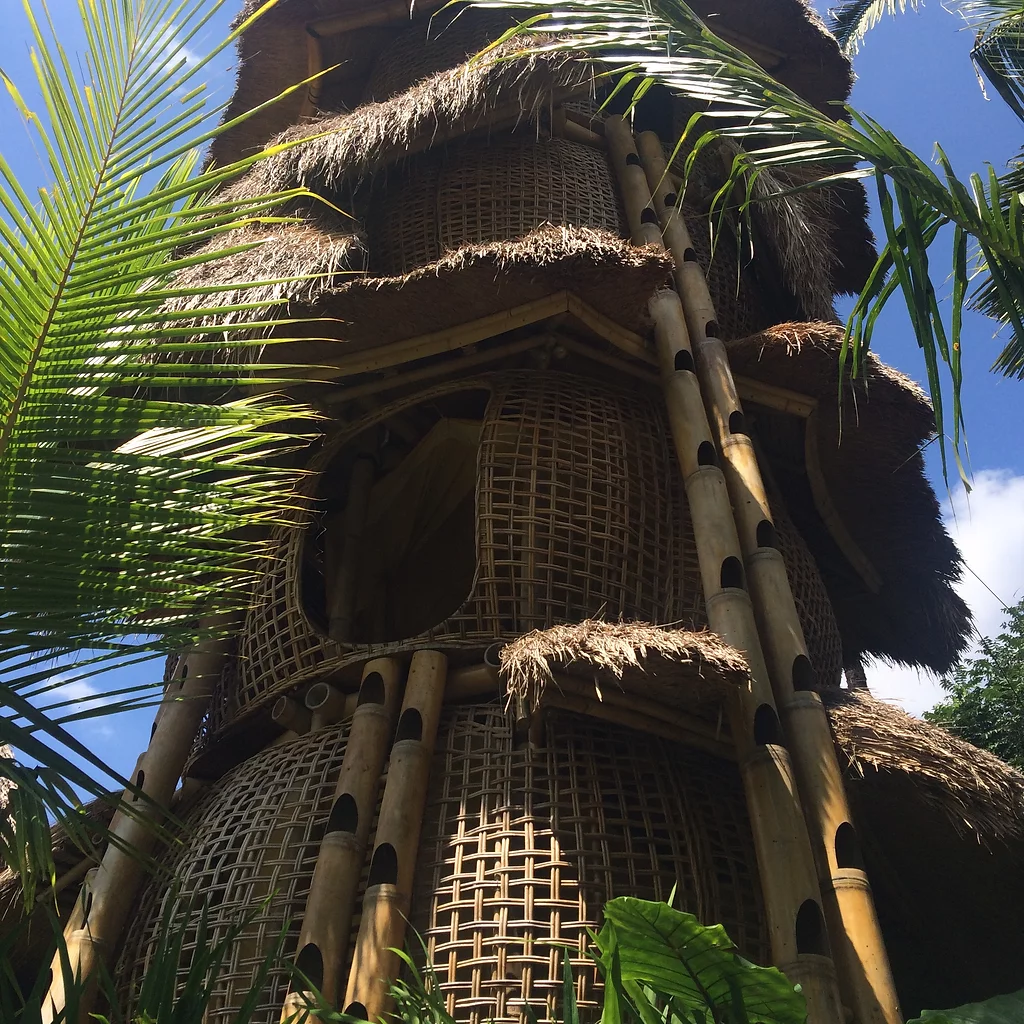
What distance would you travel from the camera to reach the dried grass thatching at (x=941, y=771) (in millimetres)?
4051

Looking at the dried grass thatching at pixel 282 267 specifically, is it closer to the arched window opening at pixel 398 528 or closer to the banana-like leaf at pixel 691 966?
the arched window opening at pixel 398 528

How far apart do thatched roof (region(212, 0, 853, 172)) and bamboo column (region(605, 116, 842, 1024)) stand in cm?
236

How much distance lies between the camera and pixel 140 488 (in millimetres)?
1364

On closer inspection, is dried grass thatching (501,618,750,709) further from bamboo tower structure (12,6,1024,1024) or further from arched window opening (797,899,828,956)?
arched window opening (797,899,828,956)

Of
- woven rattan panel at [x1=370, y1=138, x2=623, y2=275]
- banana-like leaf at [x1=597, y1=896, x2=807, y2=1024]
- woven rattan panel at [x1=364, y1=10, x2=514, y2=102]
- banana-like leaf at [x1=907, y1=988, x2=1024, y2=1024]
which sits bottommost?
banana-like leaf at [x1=907, y1=988, x2=1024, y2=1024]

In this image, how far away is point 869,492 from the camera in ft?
19.5

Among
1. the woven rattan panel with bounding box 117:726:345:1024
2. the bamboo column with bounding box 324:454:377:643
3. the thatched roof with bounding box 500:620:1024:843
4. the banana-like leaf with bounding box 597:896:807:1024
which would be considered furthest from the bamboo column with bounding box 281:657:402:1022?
the banana-like leaf with bounding box 597:896:807:1024

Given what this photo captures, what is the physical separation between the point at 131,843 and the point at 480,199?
11.7ft

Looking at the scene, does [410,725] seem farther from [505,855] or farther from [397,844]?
[505,855]

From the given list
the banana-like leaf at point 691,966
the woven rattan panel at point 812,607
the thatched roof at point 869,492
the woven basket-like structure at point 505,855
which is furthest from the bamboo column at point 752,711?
the banana-like leaf at point 691,966

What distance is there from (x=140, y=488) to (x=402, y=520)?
5.00 m

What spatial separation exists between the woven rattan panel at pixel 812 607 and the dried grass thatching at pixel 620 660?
1.43m

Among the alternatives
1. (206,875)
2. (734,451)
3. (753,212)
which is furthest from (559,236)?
(206,875)

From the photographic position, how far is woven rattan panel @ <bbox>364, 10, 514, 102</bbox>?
22.9 feet
